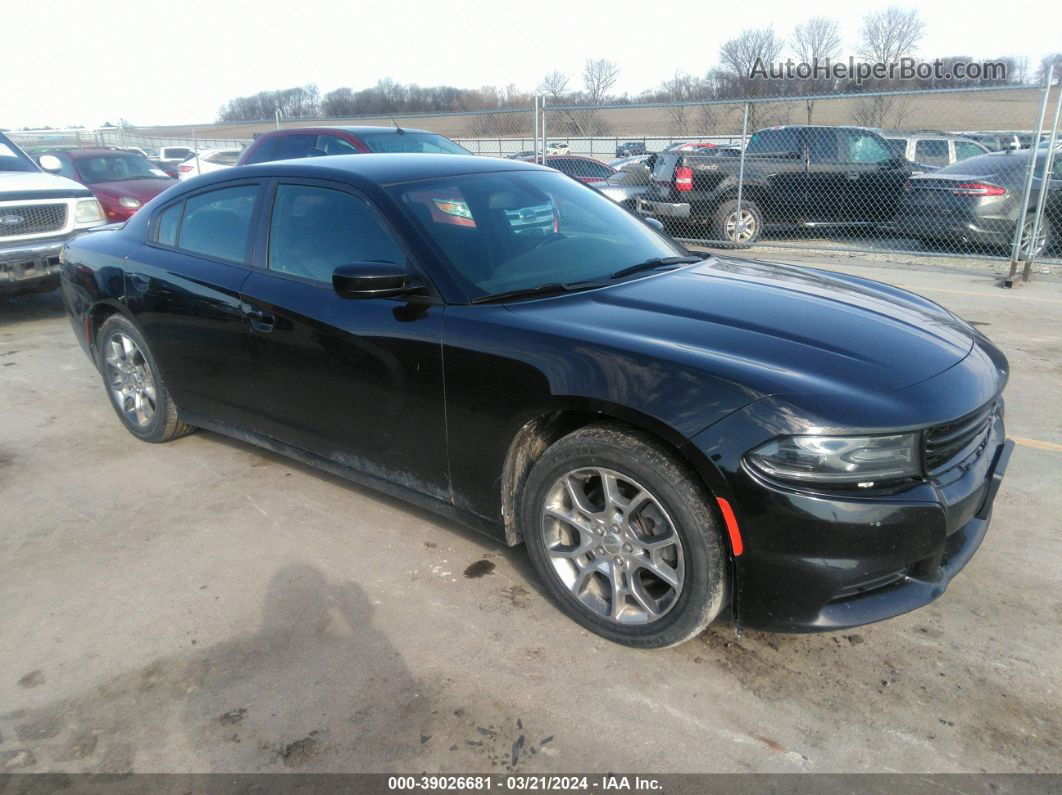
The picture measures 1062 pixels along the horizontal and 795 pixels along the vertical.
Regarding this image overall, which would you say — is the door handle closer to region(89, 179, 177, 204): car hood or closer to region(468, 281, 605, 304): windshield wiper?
region(468, 281, 605, 304): windshield wiper

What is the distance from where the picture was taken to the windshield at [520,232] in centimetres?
317

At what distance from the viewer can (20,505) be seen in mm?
3988

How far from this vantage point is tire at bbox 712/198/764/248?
37.6ft

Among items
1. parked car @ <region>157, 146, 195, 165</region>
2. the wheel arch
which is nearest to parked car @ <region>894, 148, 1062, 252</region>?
the wheel arch

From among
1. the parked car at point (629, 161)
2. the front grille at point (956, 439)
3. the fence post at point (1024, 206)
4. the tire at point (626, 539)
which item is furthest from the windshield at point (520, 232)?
the parked car at point (629, 161)

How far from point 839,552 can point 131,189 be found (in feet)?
38.1

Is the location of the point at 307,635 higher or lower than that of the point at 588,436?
lower

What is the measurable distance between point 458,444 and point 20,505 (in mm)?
2510

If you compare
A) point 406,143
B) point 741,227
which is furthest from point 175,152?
point 741,227

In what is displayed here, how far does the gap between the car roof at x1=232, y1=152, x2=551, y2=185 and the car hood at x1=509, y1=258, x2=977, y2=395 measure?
97cm

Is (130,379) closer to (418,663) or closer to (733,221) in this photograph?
(418,663)

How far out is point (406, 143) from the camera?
9.41 metres

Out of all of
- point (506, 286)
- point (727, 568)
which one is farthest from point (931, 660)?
point (506, 286)

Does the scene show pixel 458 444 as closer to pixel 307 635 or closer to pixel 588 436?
pixel 588 436
